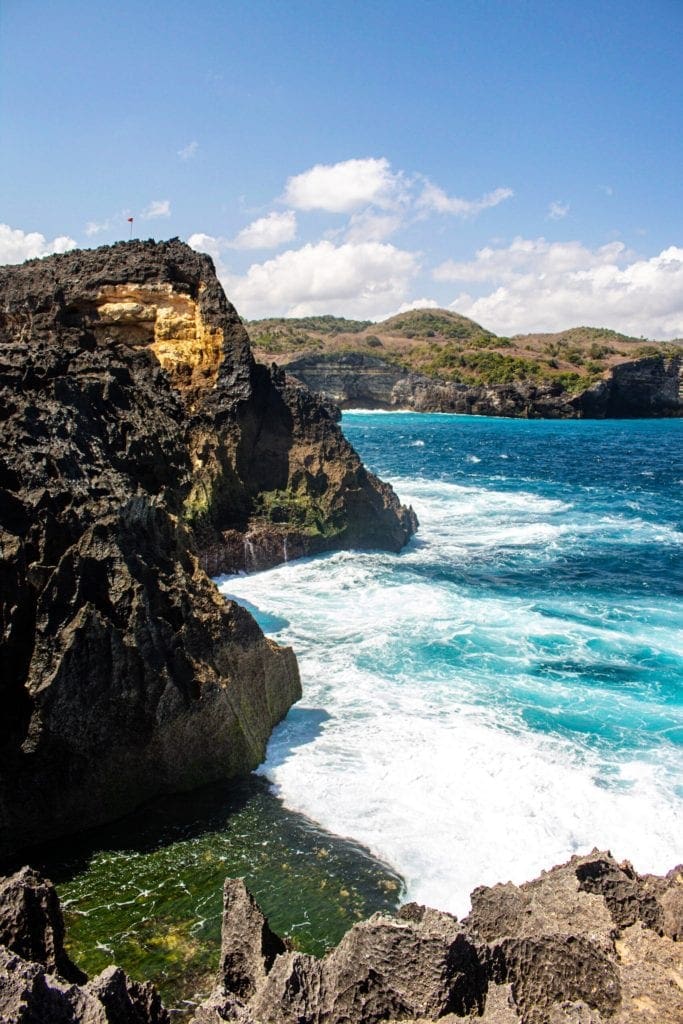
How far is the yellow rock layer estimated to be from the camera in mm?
25266

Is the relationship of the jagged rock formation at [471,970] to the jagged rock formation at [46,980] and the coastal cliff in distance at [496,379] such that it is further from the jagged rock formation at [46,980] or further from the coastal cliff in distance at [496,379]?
the coastal cliff in distance at [496,379]

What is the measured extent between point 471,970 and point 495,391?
107425 millimetres

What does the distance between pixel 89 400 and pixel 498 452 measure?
47.8m

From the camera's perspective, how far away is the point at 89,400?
1541 centimetres

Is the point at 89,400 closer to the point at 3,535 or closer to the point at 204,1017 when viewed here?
the point at 3,535

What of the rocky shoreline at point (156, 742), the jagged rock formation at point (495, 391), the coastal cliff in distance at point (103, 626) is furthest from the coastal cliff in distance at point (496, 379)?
the coastal cliff in distance at point (103, 626)

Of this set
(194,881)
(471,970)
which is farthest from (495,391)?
(471,970)

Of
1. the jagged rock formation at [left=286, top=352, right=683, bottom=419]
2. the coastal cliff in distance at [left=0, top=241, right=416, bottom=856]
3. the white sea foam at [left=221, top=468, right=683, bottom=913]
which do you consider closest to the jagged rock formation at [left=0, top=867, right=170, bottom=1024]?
the coastal cliff in distance at [left=0, top=241, right=416, bottom=856]

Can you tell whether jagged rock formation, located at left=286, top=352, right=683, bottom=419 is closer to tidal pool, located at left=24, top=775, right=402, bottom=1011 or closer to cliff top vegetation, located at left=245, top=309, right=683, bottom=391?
cliff top vegetation, located at left=245, top=309, right=683, bottom=391

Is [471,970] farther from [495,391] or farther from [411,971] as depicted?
[495,391]

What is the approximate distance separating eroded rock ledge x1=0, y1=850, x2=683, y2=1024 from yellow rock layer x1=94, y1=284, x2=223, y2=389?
816 inches

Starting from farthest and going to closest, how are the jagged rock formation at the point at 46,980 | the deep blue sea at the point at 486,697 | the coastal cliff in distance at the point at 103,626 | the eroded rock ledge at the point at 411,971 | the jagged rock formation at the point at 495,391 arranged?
the jagged rock formation at the point at 495,391 → the deep blue sea at the point at 486,697 → the coastal cliff in distance at the point at 103,626 → the eroded rock ledge at the point at 411,971 → the jagged rock formation at the point at 46,980

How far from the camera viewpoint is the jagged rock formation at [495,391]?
106 metres

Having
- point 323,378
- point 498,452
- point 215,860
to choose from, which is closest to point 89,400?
point 215,860
